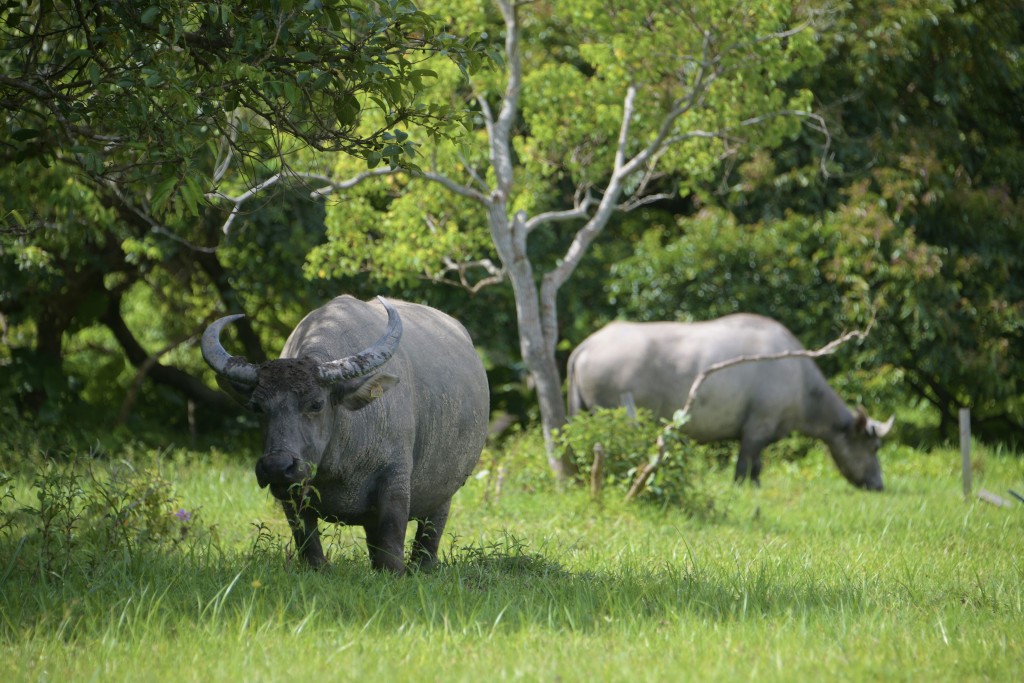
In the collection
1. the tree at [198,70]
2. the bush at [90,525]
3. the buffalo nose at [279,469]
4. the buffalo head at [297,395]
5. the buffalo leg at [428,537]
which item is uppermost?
the tree at [198,70]

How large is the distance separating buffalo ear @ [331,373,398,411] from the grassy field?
31.8 inches

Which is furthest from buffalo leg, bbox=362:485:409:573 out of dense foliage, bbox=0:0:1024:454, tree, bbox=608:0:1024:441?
tree, bbox=608:0:1024:441

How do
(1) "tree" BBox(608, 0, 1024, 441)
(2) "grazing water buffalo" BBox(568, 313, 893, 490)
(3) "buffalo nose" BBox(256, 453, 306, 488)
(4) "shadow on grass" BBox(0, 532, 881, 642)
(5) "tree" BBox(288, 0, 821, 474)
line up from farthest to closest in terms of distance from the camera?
(1) "tree" BBox(608, 0, 1024, 441) < (2) "grazing water buffalo" BBox(568, 313, 893, 490) < (5) "tree" BBox(288, 0, 821, 474) < (3) "buffalo nose" BBox(256, 453, 306, 488) < (4) "shadow on grass" BBox(0, 532, 881, 642)

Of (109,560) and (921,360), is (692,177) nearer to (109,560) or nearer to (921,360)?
(921,360)

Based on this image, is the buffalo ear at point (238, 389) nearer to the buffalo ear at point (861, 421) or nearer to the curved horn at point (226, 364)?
the curved horn at point (226, 364)

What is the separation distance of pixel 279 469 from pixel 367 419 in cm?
80

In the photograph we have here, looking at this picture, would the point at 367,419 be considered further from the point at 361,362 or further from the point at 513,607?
the point at 513,607

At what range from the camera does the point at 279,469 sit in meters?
5.16

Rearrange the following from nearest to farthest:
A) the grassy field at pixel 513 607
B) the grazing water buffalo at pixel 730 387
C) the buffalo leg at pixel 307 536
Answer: the grassy field at pixel 513 607, the buffalo leg at pixel 307 536, the grazing water buffalo at pixel 730 387

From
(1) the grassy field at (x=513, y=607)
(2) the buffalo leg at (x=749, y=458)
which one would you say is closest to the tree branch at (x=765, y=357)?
(1) the grassy field at (x=513, y=607)

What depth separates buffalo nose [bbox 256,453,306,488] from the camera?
16.9 ft

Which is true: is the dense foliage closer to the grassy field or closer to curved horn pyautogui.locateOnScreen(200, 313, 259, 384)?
the grassy field

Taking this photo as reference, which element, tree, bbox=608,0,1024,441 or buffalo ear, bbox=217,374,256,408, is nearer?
buffalo ear, bbox=217,374,256,408

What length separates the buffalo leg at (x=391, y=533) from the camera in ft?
19.4
